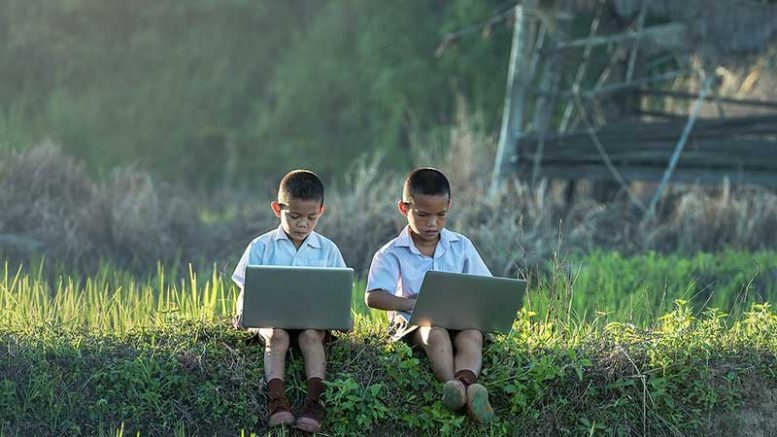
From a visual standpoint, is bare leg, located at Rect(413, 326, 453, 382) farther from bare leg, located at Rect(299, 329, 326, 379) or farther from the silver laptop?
bare leg, located at Rect(299, 329, 326, 379)

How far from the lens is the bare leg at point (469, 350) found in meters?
5.61

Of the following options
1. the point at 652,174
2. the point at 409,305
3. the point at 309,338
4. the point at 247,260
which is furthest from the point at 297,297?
the point at 652,174

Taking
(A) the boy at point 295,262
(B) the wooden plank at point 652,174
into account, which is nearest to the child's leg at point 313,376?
(A) the boy at point 295,262

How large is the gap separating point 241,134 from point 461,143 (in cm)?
990

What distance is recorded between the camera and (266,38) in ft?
76.1

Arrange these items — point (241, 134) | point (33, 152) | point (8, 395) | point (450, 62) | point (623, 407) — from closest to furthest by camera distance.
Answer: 1. point (8, 395)
2. point (623, 407)
3. point (33, 152)
4. point (450, 62)
5. point (241, 134)

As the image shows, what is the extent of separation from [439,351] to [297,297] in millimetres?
631

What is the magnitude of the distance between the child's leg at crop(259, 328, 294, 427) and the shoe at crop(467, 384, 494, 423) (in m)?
0.70

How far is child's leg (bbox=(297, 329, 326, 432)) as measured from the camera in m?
5.38

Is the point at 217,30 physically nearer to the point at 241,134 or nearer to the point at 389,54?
the point at 241,134

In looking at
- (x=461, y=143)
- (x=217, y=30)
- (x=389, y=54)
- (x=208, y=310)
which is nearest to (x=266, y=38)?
(x=217, y=30)

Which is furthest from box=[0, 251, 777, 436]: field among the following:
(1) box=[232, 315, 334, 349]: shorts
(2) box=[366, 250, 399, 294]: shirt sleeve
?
(2) box=[366, 250, 399, 294]: shirt sleeve

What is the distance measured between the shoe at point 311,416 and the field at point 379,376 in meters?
0.07

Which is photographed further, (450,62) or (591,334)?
(450,62)
